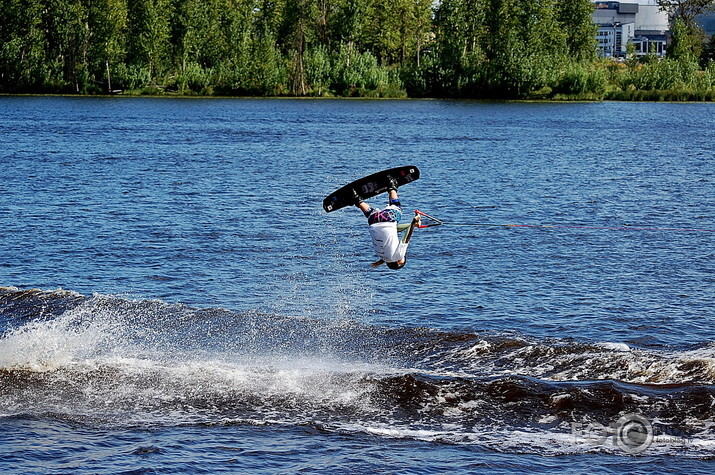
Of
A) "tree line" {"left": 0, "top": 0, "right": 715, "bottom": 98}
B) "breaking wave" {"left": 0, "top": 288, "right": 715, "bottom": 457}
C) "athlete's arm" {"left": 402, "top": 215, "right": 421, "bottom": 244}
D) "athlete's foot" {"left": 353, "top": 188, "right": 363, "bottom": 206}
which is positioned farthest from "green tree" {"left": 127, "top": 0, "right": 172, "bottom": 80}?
"athlete's arm" {"left": 402, "top": 215, "right": 421, "bottom": 244}

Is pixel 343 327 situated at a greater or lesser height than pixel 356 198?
lesser

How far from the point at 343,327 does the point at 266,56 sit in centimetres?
8940

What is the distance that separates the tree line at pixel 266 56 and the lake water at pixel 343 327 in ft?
219

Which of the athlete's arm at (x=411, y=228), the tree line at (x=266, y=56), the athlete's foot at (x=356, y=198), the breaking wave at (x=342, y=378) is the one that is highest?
the tree line at (x=266, y=56)

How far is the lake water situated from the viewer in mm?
12484

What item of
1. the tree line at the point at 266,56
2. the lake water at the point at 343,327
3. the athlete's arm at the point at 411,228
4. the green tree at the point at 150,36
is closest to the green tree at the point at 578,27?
the tree line at the point at 266,56

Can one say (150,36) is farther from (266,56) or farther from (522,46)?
(522,46)

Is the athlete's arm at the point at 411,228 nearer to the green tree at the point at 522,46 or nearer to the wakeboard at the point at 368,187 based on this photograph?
the wakeboard at the point at 368,187

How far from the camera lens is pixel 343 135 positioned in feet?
197

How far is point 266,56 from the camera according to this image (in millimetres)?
104312

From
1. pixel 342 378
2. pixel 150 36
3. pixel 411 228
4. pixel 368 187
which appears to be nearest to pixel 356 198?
pixel 368 187

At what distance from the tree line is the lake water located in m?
66.8

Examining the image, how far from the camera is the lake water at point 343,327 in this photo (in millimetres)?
12484

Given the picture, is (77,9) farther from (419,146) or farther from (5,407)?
(5,407)
